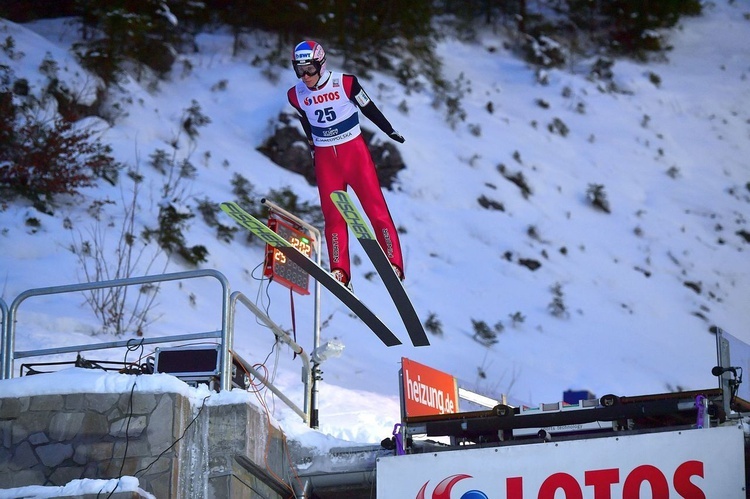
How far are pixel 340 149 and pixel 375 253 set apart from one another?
3.77 feet

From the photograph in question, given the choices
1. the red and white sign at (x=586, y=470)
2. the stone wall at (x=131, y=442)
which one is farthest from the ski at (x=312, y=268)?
the red and white sign at (x=586, y=470)

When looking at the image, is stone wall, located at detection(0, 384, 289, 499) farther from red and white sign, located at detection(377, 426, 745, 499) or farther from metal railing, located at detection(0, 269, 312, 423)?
red and white sign, located at detection(377, 426, 745, 499)

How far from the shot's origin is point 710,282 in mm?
20625

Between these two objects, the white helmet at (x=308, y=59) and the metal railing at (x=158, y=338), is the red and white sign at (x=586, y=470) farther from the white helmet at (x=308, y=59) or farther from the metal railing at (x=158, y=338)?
the white helmet at (x=308, y=59)

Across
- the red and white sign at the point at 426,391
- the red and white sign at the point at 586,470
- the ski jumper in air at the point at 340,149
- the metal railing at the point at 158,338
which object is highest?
the ski jumper in air at the point at 340,149

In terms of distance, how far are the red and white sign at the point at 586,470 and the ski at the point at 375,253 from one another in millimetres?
1912

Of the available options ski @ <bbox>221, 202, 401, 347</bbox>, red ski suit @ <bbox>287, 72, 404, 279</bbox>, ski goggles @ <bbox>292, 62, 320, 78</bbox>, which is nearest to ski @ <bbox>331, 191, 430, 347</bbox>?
ski @ <bbox>221, 202, 401, 347</bbox>

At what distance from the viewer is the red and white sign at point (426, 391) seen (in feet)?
28.2

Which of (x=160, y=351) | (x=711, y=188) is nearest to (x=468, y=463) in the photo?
(x=160, y=351)

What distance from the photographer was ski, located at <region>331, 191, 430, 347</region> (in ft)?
30.7

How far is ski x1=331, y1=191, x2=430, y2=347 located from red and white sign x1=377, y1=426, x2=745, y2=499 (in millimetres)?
1912

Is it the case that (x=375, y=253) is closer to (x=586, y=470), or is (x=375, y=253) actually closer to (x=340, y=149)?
(x=340, y=149)

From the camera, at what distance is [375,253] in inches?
378

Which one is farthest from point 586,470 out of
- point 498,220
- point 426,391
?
point 498,220
